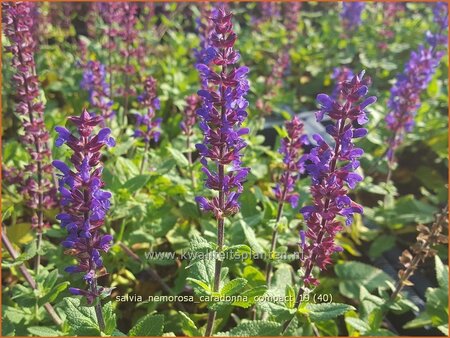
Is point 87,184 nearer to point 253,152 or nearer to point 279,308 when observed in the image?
point 279,308

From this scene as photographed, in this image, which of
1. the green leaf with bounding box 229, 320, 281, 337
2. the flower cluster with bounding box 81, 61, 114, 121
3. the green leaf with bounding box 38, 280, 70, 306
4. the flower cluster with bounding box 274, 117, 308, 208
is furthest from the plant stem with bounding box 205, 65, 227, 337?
the flower cluster with bounding box 81, 61, 114, 121

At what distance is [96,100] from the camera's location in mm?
4680

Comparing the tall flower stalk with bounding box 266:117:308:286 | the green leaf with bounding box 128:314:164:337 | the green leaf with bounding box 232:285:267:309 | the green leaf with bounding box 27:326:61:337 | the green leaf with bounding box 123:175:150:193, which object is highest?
the tall flower stalk with bounding box 266:117:308:286

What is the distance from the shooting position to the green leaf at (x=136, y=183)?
369cm

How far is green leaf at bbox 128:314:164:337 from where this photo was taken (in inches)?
107

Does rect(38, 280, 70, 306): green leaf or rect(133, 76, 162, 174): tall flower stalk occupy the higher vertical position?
rect(133, 76, 162, 174): tall flower stalk

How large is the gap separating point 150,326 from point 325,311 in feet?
3.25

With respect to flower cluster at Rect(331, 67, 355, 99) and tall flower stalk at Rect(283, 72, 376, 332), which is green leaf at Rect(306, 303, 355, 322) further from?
flower cluster at Rect(331, 67, 355, 99)

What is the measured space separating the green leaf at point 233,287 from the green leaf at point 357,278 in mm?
1642

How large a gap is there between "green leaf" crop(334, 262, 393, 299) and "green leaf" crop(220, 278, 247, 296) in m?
1.64

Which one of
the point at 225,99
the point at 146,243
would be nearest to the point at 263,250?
the point at 146,243

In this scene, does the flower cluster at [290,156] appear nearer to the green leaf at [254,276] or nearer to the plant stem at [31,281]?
the green leaf at [254,276]

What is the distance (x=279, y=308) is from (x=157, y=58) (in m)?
5.59

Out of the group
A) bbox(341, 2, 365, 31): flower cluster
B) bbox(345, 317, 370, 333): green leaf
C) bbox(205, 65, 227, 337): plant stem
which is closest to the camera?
bbox(205, 65, 227, 337): plant stem
